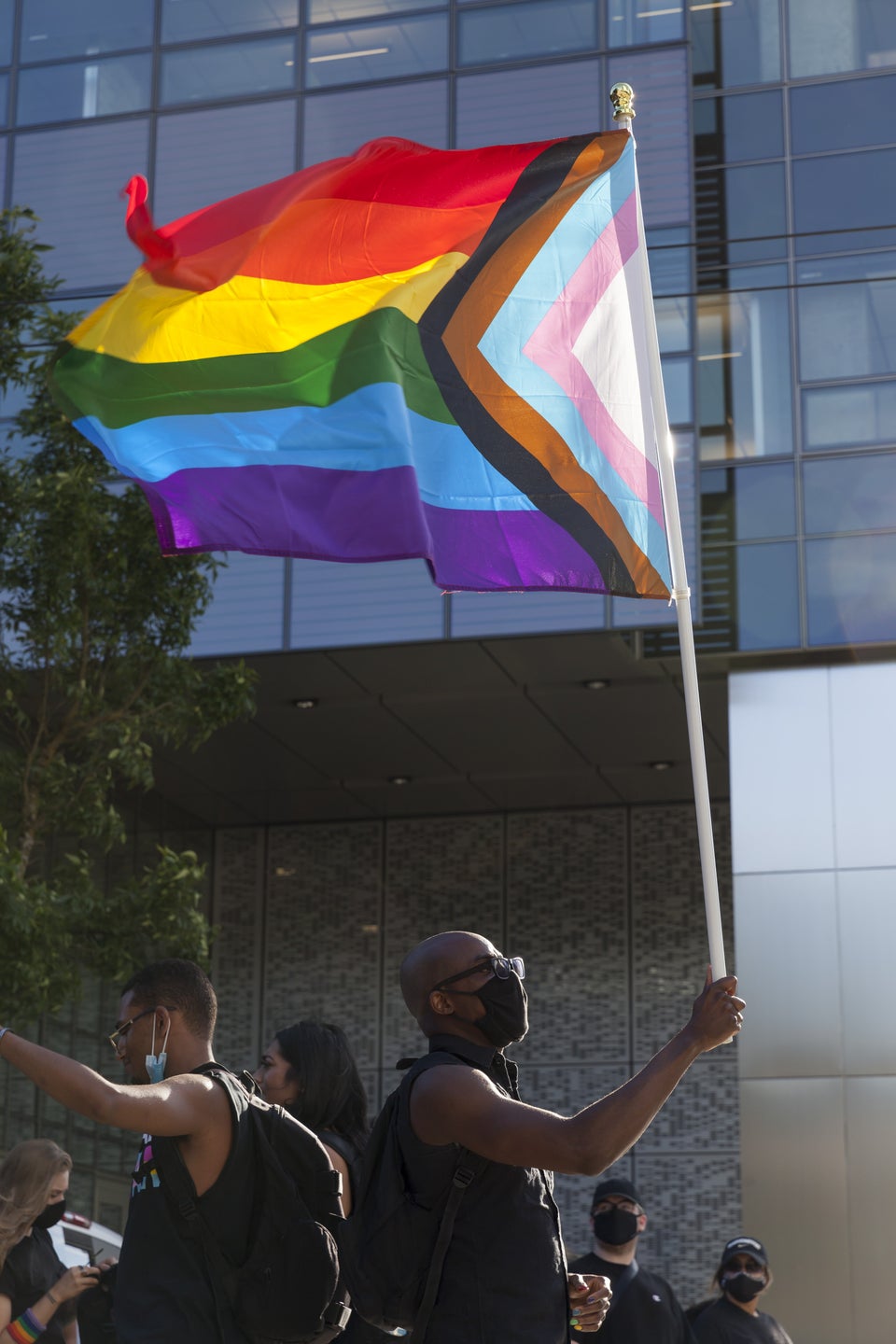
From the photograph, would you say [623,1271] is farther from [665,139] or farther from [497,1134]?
[665,139]

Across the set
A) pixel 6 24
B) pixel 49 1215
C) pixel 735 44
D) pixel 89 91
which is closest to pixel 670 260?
pixel 735 44

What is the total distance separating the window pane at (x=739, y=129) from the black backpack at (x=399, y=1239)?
546 inches

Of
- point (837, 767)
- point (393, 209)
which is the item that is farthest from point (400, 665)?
point (393, 209)

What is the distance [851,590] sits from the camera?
615 inches

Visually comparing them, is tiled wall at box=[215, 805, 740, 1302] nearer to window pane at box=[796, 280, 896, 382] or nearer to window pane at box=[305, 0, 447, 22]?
window pane at box=[796, 280, 896, 382]

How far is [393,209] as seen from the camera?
21.5 ft

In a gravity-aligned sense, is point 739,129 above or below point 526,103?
below

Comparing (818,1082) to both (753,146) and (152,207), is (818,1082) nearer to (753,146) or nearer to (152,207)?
(753,146)

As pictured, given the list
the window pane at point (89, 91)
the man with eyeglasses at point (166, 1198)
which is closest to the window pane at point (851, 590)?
the window pane at point (89, 91)

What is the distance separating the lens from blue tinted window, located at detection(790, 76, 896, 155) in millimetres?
16219

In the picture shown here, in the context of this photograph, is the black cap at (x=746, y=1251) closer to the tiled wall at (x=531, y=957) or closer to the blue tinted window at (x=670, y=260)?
the blue tinted window at (x=670, y=260)

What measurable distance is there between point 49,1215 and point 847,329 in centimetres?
1161

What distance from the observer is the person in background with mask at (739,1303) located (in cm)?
859

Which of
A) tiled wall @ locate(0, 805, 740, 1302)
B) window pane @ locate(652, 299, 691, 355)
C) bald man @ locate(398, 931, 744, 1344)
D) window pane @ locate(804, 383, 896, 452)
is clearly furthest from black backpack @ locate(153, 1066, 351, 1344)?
tiled wall @ locate(0, 805, 740, 1302)
